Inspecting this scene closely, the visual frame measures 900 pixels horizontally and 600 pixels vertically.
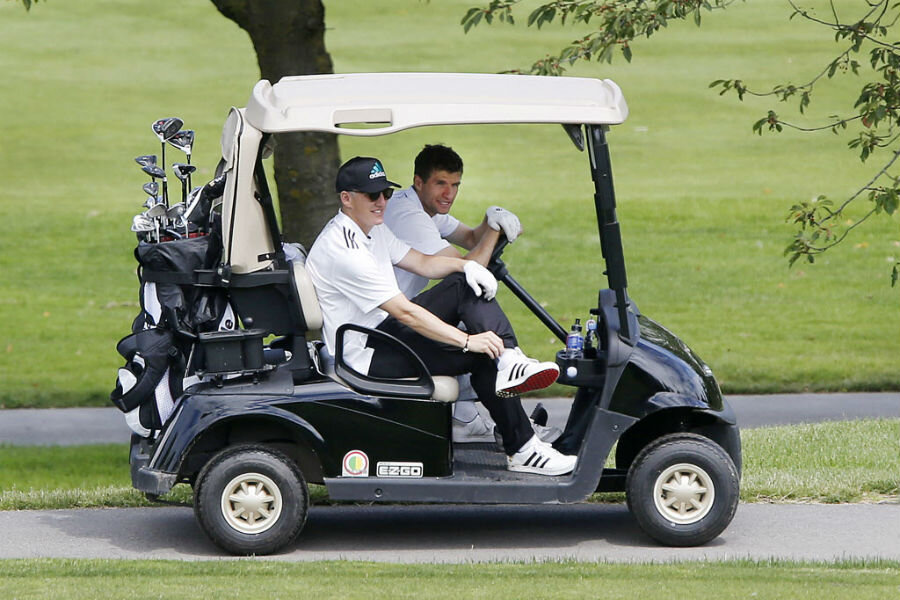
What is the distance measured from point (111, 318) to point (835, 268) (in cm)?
798

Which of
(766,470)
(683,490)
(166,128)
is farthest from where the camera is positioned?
(766,470)

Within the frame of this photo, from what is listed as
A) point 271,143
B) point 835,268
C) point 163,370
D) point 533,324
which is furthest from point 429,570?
point 835,268

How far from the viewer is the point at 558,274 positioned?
15.9m

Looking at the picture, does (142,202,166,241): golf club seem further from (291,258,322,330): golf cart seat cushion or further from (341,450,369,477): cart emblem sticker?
(341,450,369,477): cart emblem sticker

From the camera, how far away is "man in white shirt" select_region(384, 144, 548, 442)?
646 centimetres

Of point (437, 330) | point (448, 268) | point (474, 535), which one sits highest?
point (448, 268)

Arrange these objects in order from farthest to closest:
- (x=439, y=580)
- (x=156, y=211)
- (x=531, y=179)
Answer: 1. (x=531, y=179)
2. (x=156, y=211)
3. (x=439, y=580)

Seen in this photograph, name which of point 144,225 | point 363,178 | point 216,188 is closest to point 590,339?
point 363,178

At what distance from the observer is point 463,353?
19.8 ft

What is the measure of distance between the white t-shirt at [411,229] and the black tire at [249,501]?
1135mm

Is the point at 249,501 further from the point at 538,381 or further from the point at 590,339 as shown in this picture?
the point at 590,339

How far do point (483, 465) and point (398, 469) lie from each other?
18.0 inches

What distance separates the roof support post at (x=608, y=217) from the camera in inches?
232

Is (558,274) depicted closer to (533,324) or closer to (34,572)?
(533,324)
